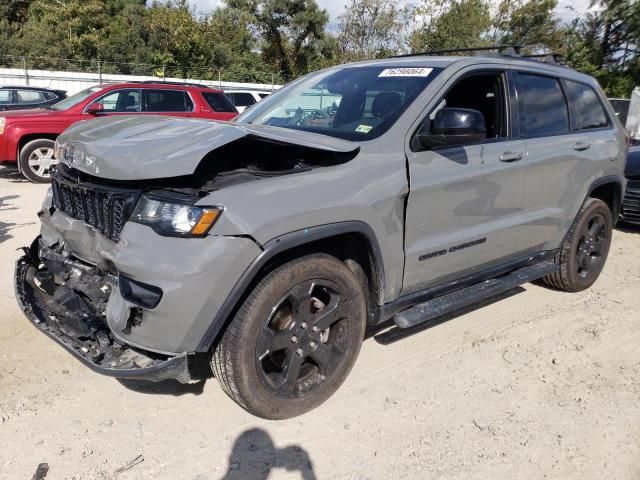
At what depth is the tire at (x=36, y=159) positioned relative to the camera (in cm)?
960

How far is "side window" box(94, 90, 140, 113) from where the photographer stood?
10.2m

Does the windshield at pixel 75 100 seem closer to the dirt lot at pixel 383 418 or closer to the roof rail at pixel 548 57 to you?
the dirt lot at pixel 383 418

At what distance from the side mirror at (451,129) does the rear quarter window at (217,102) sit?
8432mm

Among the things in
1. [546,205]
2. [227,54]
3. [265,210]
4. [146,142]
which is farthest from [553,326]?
[227,54]

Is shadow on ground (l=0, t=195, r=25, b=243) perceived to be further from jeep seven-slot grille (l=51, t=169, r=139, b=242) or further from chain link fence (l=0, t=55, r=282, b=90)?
chain link fence (l=0, t=55, r=282, b=90)

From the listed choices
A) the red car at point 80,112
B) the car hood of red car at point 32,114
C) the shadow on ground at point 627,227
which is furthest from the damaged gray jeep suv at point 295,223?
the car hood of red car at point 32,114

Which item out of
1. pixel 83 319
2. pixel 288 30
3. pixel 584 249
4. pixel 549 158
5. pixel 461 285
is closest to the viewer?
pixel 83 319

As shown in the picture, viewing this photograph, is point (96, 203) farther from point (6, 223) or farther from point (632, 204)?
point (632, 204)

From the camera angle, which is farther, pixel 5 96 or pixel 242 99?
pixel 242 99

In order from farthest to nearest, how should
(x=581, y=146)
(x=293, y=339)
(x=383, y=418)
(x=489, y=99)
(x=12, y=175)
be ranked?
1. (x=12, y=175)
2. (x=581, y=146)
3. (x=489, y=99)
4. (x=383, y=418)
5. (x=293, y=339)

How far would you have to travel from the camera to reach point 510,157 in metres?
3.72

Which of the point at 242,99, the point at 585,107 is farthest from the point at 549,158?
the point at 242,99

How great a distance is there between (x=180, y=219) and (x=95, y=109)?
8342mm

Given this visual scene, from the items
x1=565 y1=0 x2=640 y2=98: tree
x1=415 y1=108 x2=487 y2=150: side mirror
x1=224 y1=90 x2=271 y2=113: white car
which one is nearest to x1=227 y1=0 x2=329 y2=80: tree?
x1=565 y1=0 x2=640 y2=98: tree
